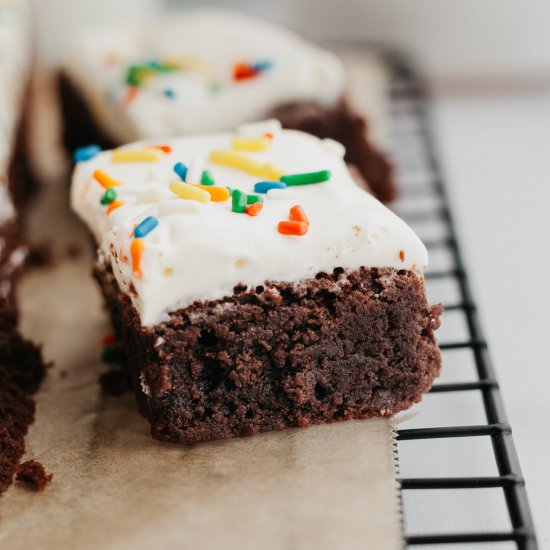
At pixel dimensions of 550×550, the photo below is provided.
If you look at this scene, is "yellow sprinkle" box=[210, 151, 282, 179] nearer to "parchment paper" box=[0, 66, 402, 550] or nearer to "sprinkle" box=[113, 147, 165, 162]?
"sprinkle" box=[113, 147, 165, 162]

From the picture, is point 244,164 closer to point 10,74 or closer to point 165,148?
point 165,148

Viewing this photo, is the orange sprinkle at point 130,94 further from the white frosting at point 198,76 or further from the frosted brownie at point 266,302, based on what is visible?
the frosted brownie at point 266,302

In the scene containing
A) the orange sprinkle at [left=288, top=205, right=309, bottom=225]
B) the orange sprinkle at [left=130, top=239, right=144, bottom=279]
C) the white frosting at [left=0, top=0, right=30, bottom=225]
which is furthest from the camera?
the white frosting at [left=0, top=0, right=30, bottom=225]

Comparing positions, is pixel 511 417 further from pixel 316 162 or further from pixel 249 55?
pixel 249 55

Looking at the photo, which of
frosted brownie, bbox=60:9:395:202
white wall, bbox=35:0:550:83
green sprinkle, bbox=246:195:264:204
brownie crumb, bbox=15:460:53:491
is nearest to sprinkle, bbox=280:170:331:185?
green sprinkle, bbox=246:195:264:204

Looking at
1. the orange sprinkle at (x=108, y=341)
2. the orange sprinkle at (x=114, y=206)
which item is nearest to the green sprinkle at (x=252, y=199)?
the orange sprinkle at (x=114, y=206)

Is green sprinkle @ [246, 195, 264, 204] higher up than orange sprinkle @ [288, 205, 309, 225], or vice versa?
orange sprinkle @ [288, 205, 309, 225]

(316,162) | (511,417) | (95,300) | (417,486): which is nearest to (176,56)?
(95,300)
